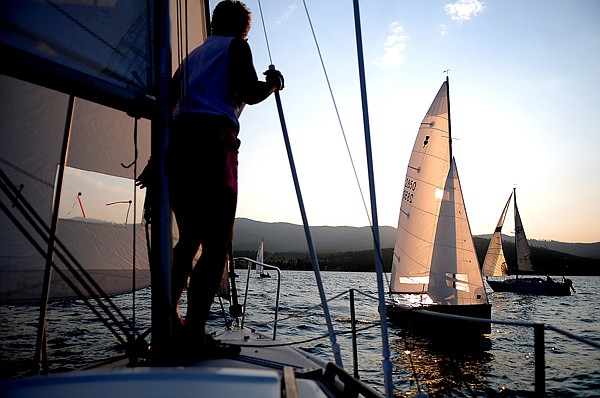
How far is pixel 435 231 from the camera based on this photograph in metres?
14.9

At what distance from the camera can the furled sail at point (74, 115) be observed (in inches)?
50.9

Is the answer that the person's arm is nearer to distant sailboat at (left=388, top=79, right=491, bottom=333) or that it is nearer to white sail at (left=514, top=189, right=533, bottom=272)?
distant sailboat at (left=388, top=79, right=491, bottom=333)

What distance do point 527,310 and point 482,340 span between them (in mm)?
14684

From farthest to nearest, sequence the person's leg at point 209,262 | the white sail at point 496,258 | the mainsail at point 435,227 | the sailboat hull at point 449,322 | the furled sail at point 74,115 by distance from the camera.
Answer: the white sail at point 496,258
the mainsail at point 435,227
the sailboat hull at point 449,322
the person's leg at point 209,262
the furled sail at point 74,115

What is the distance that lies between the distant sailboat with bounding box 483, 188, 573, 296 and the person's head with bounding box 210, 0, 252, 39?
4043 centimetres

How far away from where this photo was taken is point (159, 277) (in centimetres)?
146

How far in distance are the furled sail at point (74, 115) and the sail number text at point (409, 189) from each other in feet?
44.4

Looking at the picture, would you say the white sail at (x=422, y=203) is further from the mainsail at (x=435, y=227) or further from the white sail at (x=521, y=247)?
the white sail at (x=521, y=247)

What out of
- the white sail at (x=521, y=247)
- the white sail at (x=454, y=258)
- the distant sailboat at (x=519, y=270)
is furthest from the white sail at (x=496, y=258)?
the white sail at (x=454, y=258)

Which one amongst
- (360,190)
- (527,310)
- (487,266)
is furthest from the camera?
(487,266)

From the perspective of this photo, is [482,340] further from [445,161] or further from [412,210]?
[445,161]

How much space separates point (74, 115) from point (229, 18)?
68.3 inches

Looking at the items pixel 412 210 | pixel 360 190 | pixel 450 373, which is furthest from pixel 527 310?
pixel 360 190

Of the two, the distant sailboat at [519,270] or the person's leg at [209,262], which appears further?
the distant sailboat at [519,270]
